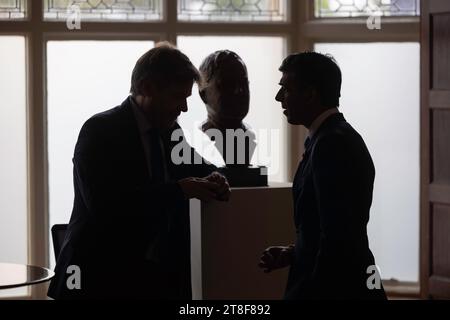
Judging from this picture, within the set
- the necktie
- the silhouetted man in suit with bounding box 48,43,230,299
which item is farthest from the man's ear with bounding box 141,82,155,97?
the necktie

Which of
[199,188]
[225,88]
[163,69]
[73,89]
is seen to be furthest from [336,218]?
[73,89]

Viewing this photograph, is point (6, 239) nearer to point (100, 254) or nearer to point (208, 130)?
point (208, 130)

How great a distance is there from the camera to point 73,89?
19.7 ft

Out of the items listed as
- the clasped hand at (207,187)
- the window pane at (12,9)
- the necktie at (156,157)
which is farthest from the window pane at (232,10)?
the necktie at (156,157)

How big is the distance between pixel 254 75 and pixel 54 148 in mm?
1425

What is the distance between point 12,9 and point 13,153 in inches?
36.1

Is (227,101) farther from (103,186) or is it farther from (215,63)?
(103,186)

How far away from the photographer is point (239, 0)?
6172mm

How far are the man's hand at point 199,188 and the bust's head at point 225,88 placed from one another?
2.52 ft

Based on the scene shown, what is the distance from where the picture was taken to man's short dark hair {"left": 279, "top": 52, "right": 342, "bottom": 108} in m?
2.73

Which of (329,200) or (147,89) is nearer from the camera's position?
(329,200)

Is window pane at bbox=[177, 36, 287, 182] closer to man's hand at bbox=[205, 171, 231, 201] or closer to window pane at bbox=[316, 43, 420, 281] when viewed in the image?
window pane at bbox=[316, 43, 420, 281]

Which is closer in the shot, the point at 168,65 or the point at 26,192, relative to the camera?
the point at 168,65

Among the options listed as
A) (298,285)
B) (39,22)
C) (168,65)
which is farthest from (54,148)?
(298,285)
